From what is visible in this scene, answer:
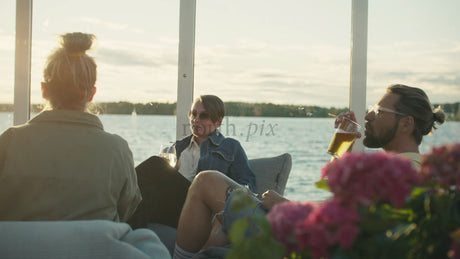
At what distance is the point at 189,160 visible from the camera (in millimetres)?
3107

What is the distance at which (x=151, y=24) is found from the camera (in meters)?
3.69

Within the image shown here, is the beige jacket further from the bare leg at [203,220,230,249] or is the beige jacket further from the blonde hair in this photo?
the bare leg at [203,220,230,249]

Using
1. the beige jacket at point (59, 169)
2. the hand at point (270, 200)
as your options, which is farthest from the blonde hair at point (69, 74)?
the hand at point (270, 200)

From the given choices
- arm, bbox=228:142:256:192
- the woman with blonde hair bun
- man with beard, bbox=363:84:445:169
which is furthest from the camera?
arm, bbox=228:142:256:192

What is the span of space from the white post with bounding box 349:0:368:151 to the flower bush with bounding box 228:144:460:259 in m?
2.92

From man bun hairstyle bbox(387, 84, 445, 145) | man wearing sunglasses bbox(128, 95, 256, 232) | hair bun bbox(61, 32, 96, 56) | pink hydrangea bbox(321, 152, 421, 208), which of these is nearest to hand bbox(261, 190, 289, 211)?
man wearing sunglasses bbox(128, 95, 256, 232)

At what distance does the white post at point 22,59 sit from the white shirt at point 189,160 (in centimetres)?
148

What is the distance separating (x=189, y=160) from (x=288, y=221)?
2440mm

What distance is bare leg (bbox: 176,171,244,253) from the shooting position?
2.23 metres

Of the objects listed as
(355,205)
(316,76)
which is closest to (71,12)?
(316,76)

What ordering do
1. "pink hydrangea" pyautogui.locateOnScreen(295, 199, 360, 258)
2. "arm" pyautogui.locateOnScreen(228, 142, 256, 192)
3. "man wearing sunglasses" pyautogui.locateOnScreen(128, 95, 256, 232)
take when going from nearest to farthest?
"pink hydrangea" pyautogui.locateOnScreen(295, 199, 360, 258)
"man wearing sunglasses" pyautogui.locateOnScreen(128, 95, 256, 232)
"arm" pyautogui.locateOnScreen(228, 142, 256, 192)

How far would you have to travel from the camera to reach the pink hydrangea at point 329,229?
2.08ft

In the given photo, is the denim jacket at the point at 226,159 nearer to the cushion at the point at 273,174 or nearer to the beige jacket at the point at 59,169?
the cushion at the point at 273,174

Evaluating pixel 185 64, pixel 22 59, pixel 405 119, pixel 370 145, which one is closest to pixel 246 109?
pixel 185 64
